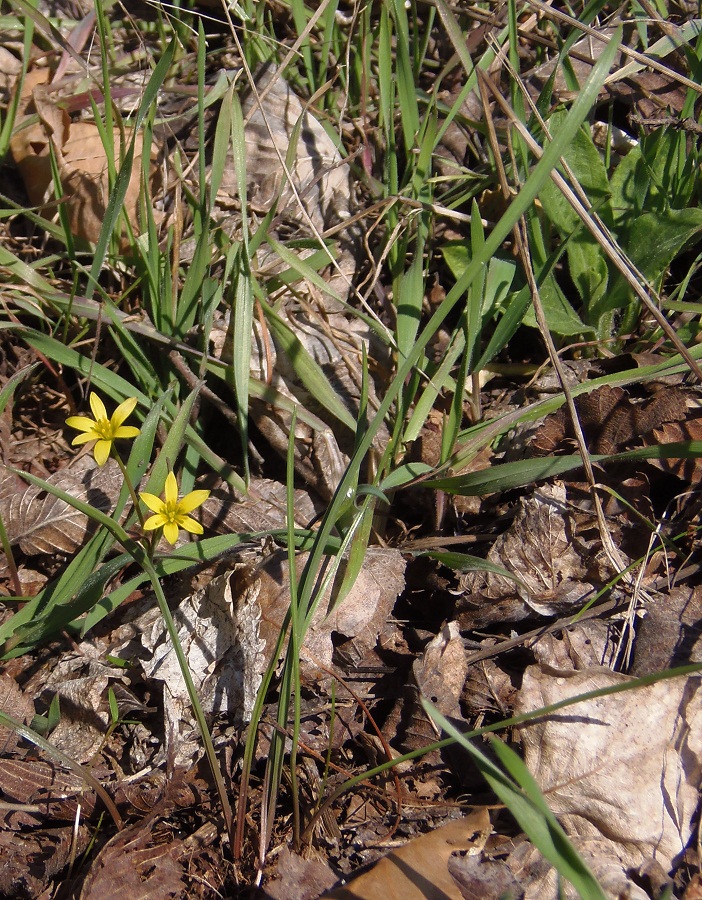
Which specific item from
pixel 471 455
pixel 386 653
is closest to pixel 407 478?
pixel 471 455

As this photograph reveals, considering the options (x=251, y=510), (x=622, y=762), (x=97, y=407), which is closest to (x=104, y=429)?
(x=97, y=407)

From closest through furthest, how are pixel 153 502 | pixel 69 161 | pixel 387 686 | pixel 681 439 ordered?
pixel 153 502, pixel 387 686, pixel 681 439, pixel 69 161

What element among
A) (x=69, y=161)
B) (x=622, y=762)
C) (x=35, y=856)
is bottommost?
(x=35, y=856)

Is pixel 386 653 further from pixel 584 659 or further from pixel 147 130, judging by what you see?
pixel 147 130

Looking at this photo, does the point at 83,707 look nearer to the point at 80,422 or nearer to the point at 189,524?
the point at 189,524

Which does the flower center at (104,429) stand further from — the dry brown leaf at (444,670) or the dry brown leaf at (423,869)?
the dry brown leaf at (423,869)

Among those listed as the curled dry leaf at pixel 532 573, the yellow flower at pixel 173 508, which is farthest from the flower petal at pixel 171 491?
the curled dry leaf at pixel 532 573

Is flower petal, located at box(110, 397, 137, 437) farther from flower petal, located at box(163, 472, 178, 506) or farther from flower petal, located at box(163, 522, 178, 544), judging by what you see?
flower petal, located at box(163, 522, 178, 544)
